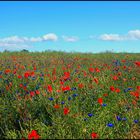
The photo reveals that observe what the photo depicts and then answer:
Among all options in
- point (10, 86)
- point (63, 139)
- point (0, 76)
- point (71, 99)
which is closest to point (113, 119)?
point (71, 99)

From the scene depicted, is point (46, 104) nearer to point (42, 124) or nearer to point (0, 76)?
point (42, 124)

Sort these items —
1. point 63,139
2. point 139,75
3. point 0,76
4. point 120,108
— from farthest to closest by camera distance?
point 139,75 < point 0,76 < point 120,108 < point 63,139

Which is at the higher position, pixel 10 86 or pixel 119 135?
pixel 10 86

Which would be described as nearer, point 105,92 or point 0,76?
point 105,92

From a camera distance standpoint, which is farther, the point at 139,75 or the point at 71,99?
the point at 139,75

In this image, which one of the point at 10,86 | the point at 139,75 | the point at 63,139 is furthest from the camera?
the point at 139,75

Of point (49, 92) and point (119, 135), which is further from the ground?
point (49, 92)

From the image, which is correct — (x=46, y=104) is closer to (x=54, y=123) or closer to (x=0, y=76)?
(x=54, y=123)

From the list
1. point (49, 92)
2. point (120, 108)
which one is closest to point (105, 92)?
point (120, 108)

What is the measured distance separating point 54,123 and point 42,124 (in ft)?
0.61

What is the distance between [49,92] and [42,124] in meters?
1.09

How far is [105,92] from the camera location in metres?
6.65

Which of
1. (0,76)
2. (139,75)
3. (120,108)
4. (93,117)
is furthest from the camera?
(139,75)

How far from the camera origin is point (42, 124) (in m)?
4.67
